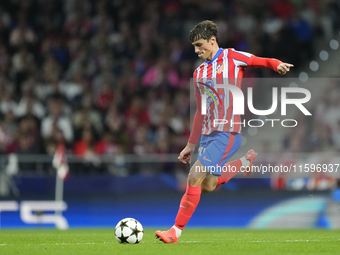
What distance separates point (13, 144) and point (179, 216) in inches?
234

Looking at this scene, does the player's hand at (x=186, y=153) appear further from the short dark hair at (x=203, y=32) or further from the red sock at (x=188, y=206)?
the short dark hair at (x=203, y=32)

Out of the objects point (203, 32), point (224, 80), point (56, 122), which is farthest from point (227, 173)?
point (56, 122)

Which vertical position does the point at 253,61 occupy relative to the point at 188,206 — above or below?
above

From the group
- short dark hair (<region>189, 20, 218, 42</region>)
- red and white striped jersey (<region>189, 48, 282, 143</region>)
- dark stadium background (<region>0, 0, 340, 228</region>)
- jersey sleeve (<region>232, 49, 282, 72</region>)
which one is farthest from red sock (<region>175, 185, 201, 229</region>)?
dark stadium background (<region>0, 0, 340, 228</region>)

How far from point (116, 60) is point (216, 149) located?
25.1ft

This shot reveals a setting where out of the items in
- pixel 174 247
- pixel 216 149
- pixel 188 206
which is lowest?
pixel 174 247

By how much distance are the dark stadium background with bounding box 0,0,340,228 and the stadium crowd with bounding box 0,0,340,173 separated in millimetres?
29

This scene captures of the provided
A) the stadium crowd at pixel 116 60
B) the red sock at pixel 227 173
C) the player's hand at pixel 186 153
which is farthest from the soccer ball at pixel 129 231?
the stadium crowd at pixel 116 60

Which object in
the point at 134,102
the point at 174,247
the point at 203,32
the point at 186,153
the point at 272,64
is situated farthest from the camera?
the point at 134,102

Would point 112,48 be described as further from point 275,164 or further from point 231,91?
point 231,91

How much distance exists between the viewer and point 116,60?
13.2m

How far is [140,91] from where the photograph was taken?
12.5 m

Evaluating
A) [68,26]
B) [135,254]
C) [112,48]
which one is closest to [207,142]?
[135,254]

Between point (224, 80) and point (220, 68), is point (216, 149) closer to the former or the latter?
point (224, 80)
